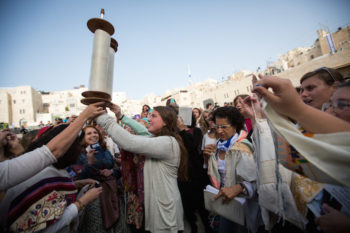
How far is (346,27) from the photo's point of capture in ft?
112

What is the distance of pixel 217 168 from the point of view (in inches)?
102

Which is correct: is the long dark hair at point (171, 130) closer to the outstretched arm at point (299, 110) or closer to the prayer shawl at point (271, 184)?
the prayer shawl at point (271, 184)

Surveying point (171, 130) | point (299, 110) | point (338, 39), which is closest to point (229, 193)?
point (171, 130)

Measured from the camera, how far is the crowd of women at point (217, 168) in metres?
1.01

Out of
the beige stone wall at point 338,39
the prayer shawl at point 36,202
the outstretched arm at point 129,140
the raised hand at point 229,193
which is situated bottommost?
the raised hand at point 229,193

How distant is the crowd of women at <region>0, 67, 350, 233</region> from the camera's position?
3.32ft

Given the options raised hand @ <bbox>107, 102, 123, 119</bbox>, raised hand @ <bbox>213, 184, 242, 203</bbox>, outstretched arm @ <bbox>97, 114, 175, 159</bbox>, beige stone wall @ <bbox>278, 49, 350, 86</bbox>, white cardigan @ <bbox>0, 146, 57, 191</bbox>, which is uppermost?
beige stone wall @ <bbox>278, 49, 350, 86</bbox>

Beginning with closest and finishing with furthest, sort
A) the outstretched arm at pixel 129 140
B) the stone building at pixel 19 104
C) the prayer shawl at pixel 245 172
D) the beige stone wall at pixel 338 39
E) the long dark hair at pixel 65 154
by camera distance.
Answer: the long dark hair at pixel 65 154 < the outstretched arm at pixel 129 140 < the prayer shawl at pixel 245 172 < the beige stone wall at pixel 338 39 < the stone building at pixel 19 104

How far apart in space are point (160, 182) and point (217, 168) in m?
1.03

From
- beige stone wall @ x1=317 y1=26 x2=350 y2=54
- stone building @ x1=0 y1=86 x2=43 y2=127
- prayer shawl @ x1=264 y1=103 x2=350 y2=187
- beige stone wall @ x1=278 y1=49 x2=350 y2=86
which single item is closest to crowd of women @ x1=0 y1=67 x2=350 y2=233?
prayer shawl @ x1=264 y1=103 x2=350 y2=187

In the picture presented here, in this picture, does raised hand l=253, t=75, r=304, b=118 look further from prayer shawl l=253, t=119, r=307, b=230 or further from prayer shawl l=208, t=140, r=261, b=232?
prayer shawl l=208, t=140, r=261, b=232

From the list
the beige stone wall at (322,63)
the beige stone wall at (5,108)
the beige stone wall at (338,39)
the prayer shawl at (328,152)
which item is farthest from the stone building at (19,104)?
the beige stone wall at (338,39)

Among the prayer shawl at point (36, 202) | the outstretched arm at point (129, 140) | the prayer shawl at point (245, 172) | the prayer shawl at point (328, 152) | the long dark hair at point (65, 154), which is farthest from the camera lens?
the prayer shawl at point (245, 172)

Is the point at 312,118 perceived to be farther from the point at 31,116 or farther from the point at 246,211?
the point at 31,116
